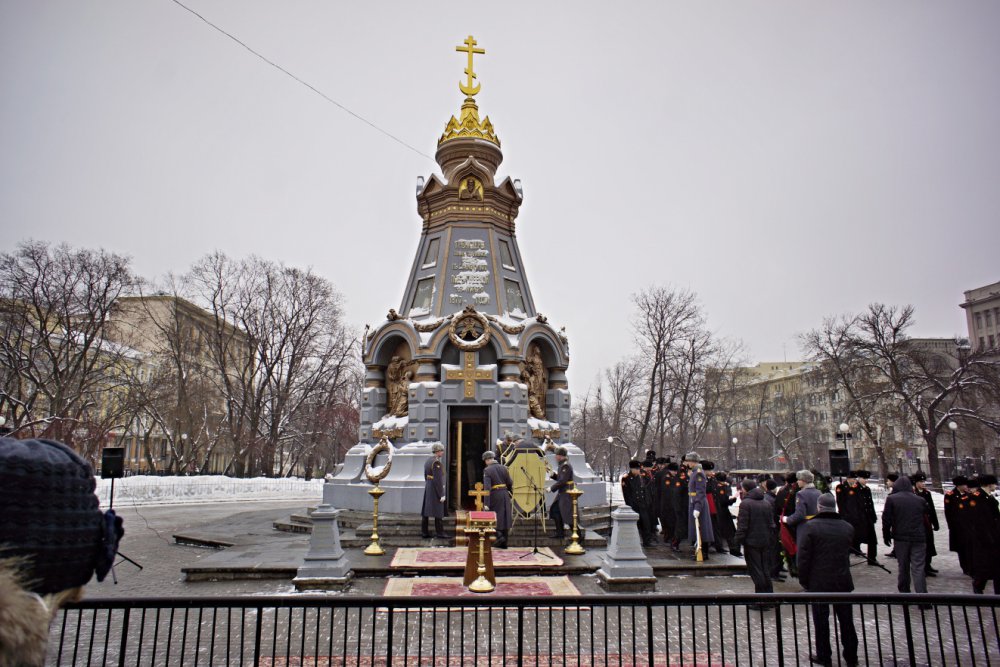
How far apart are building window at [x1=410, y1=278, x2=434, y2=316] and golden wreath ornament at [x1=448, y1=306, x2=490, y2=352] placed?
1.42 m

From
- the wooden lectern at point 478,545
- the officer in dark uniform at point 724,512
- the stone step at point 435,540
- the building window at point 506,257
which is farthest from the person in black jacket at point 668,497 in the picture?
the building window at point 506,257

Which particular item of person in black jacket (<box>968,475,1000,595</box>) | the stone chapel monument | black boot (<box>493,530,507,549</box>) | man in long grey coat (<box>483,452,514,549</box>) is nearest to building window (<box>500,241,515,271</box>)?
the stone chapel monument

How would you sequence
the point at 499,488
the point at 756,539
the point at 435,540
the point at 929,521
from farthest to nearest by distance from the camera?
1. the point at 435,540
2. the point at 499,488
3. the point at 929,521
4. the point at 756,539

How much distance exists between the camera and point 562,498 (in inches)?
505

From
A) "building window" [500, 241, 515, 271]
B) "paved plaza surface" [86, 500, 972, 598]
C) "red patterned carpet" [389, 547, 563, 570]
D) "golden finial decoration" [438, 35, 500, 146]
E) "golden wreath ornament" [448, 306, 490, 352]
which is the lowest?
"paved plaza surface" [86, 500, 972, 598]

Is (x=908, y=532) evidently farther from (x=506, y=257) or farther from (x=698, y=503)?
(x=506, y=257)

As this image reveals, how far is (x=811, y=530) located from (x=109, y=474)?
10682mm

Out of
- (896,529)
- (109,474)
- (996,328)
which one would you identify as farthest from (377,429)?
(996,328)

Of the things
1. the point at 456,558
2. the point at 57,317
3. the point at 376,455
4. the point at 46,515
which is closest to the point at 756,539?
the point at 456,558

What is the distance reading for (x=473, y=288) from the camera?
16.8m

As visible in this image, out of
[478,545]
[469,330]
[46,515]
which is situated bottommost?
[478,545]

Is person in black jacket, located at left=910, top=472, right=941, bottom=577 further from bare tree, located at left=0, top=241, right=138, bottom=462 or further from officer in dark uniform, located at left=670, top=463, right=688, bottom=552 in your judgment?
bare tree, located at left=0, top=241, right=138, bottom=462

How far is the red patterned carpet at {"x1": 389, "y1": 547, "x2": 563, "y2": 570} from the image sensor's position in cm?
1009

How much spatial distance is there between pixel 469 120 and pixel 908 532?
48.5ft
